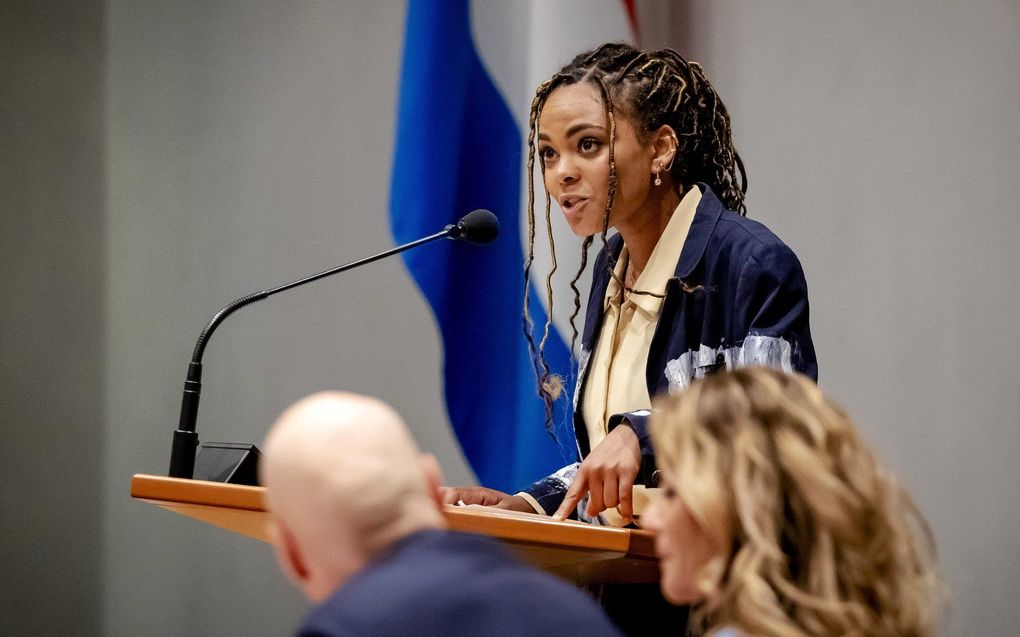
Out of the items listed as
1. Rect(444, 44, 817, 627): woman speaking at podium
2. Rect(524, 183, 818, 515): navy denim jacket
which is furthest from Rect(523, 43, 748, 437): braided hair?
Rect(524, 183, 818, 515): navy denim jacket

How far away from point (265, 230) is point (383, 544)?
114 inches

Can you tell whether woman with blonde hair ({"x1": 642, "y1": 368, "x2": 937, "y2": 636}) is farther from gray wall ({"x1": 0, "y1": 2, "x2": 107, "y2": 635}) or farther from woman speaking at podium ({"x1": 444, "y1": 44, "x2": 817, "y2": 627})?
gray wall ({"x1": 0, "y1": 2, "x2": 107, "y2": 635})

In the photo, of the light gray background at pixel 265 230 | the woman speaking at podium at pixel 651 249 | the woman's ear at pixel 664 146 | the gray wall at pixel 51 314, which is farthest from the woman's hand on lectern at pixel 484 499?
the gray wall at pixel 51 314

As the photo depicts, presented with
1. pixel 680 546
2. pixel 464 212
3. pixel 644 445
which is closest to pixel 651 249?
pixel 644 445

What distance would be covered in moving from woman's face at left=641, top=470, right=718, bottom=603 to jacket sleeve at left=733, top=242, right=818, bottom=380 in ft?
2.72

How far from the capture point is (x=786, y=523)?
1.08m

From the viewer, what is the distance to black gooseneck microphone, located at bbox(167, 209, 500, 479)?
81.4 inches

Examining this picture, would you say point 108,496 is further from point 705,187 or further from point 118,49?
point 705,187

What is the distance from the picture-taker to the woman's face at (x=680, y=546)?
1130 millimetres

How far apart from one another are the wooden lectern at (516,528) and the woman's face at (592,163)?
808mm

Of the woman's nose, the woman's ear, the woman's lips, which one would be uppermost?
the woman's ear

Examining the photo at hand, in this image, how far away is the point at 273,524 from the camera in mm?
1048

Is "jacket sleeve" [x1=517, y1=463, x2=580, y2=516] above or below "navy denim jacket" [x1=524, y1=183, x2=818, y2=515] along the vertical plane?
below

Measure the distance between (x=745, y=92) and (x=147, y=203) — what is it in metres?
1.86
